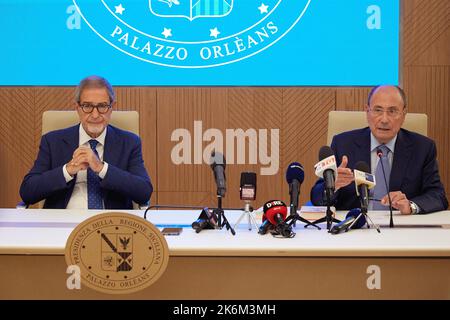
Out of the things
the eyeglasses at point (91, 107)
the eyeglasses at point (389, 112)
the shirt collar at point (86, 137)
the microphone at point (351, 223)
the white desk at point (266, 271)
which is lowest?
the white desk at point (266, 271)

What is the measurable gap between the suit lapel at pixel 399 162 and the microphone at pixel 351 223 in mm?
749

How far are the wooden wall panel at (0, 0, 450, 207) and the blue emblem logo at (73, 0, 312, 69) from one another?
277 mm

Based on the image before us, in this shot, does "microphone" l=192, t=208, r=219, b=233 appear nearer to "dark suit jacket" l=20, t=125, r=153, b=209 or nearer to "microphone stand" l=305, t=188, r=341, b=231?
"microphone stand" l=305, t=188, r=341, b=231

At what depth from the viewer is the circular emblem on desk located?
5.72 feet

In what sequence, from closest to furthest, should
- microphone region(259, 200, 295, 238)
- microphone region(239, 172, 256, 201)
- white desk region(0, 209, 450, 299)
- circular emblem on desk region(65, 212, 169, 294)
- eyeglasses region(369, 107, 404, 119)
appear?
circular emblem on desk region(65, 212, 169, 294) < white desk region(0, 209, 450, 299) < microphone region(259, 200, 295, 238) < microphone region(239, 172, 256, 201) < eyeglasses region(369, 107, 404, 119)

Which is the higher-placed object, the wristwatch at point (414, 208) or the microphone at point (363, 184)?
the microphone at point (363, 184)

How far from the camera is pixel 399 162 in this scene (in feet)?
10.1

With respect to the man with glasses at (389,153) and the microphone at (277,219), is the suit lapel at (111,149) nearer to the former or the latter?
the man with glasses at (389,153)

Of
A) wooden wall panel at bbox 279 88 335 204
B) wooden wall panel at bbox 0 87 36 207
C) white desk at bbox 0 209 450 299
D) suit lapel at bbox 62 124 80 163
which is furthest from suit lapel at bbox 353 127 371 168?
wooden wall panel at bbox 0 87 36 207

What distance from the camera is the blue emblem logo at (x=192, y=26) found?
4.74 meters

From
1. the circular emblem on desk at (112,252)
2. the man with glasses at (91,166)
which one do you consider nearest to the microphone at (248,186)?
the circular emblem on desk at (112,252)

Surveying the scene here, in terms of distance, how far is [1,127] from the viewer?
4.90 metres
